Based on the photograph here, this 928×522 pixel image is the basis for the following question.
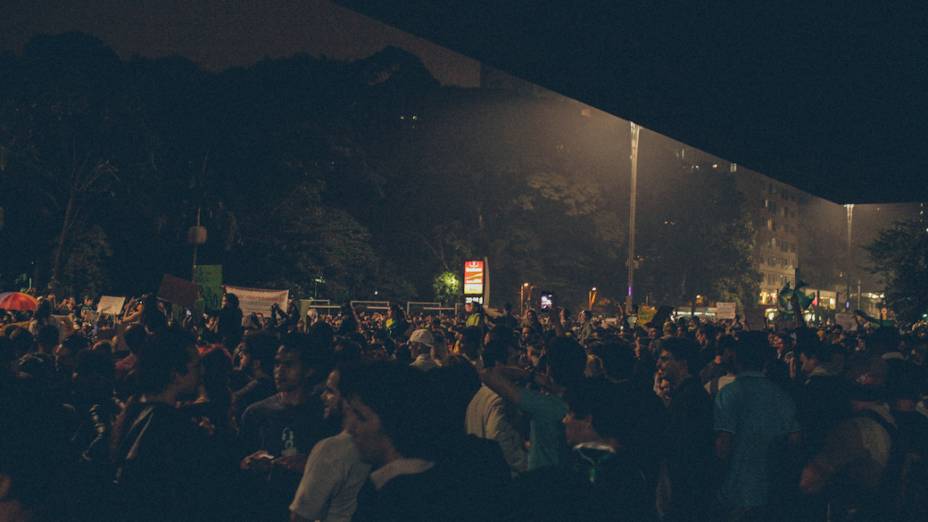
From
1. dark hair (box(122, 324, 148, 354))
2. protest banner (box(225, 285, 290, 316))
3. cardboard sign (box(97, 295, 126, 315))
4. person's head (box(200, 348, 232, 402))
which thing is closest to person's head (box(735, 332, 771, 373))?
person's head (box(200, 348, 232, 402))

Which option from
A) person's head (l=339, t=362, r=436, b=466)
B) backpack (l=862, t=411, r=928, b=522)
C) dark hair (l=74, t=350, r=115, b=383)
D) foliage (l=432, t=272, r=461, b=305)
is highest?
foliage (l=432, t=272, r=461, b=305)

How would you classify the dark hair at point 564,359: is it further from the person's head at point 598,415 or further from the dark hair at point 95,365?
the dark hair at point 95,365

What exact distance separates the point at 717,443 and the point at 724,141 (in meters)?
9.10

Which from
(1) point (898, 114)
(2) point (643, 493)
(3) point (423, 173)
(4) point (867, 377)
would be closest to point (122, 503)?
(2) point (643, 493)

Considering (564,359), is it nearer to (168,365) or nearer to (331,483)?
(331,483)

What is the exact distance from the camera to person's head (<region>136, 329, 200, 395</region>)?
4355 mm

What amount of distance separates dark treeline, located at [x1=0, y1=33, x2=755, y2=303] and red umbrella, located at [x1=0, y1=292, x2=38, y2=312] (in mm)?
13190

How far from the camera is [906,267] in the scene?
32969 mm

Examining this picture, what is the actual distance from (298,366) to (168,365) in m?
1.19

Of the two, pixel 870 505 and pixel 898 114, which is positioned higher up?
pixel 898 114

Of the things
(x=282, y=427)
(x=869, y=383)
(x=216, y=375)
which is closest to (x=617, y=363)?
(x=869, y=383)

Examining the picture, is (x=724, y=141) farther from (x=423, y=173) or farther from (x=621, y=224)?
(x=621, y=224)

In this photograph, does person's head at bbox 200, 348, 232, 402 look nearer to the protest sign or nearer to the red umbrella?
the red umbrella

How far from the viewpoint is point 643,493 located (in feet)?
10.6
